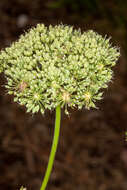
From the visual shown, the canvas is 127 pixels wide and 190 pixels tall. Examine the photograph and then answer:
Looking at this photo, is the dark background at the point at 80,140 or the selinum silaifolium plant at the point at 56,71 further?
the dark background at the point at 80,140

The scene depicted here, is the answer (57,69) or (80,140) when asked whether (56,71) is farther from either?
(80,140)

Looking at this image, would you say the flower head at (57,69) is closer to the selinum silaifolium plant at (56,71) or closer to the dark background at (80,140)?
the selinum silaifolium plant at (56,71)

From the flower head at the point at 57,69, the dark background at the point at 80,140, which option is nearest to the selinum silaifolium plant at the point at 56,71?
the flower head at the point at 57,69

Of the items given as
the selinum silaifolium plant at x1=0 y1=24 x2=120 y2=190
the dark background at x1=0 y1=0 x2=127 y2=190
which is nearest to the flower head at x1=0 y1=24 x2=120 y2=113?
the selinum silaifolium plant at x1=0 y1=24 x2=120 y2=190

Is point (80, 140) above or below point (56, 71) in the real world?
below

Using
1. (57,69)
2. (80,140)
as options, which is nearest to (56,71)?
(57,69)

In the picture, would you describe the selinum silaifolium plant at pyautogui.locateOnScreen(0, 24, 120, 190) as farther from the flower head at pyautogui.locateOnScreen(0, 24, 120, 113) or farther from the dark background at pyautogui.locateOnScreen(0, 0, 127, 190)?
the dark background at pyautogui.locateOnScreen(0, 0, 127, 190)

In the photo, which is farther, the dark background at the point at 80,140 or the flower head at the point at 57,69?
the dark background at the point at 80,140
